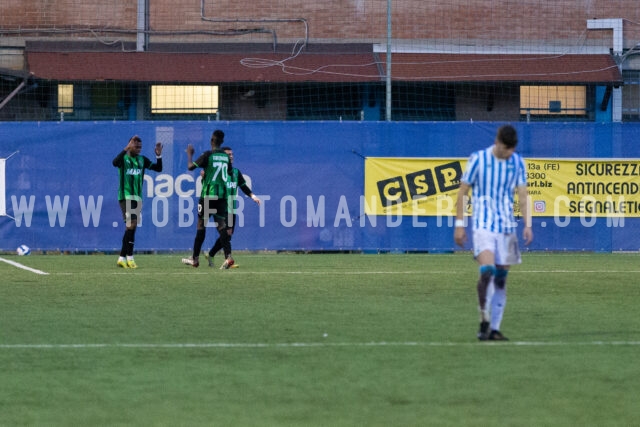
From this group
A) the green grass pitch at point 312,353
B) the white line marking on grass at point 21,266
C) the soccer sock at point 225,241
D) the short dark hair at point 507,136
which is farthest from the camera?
the white line marking on grass at point 21,266

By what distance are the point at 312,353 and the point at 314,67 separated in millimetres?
20507

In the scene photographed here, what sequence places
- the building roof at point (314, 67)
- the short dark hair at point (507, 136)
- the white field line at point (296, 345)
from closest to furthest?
1. the white field line at point (296, 345)
2. the short dark hair at point (507, 136)
3. the building roof at point (314, 67)

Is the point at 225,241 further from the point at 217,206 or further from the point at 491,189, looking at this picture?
the point at 491,189

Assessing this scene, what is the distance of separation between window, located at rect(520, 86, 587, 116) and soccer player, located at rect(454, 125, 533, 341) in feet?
67.8

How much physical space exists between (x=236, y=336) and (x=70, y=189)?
42.8 ft

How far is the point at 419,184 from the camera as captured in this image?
22469 mm

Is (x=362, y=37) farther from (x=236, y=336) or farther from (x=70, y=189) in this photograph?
(x=236, y=336)

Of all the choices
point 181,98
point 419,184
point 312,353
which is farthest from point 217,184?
point 181,98

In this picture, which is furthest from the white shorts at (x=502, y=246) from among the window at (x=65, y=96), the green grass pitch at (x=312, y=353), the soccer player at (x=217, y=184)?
the window at (x=65, y=96)

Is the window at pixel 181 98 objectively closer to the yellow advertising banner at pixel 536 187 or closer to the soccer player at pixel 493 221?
the yellow advertising banner at pixel 536 187

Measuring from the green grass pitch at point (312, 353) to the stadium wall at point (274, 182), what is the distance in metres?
6.12

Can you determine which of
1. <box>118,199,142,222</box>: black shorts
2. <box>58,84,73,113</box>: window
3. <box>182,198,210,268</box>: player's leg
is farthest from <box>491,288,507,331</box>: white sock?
<box>58,84,73,113</box>: window

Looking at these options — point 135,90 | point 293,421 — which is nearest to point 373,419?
point 293,421

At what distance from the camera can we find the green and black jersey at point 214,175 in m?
17.8
